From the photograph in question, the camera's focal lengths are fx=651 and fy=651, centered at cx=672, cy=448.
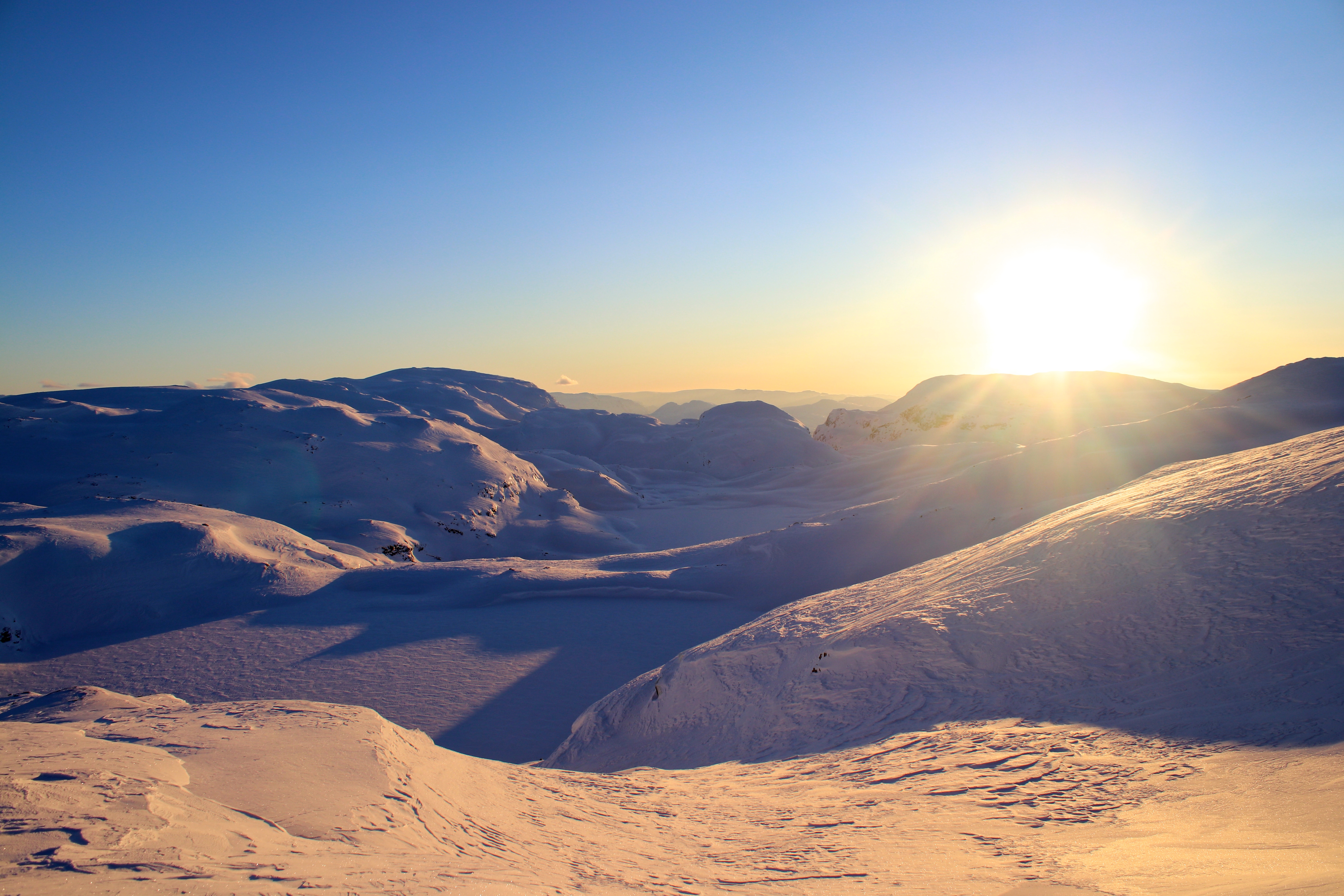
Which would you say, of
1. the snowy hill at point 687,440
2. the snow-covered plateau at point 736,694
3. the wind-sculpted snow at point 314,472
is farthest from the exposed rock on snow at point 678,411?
the snow-covered plateau at point 736,694

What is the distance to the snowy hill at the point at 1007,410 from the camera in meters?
41.1

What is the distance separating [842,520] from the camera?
16234 mm

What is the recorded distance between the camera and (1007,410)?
4769cm

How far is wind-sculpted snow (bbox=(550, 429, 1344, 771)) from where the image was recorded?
180 inches

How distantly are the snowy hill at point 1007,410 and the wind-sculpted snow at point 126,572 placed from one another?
120ft

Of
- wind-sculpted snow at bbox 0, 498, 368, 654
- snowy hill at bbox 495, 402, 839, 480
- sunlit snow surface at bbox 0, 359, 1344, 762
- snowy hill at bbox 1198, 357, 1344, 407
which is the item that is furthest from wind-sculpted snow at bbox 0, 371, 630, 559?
snowy hill at bbox 1198, 357, 1344, 407

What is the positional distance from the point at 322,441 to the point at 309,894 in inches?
995

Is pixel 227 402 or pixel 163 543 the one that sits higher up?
pixel 227 402

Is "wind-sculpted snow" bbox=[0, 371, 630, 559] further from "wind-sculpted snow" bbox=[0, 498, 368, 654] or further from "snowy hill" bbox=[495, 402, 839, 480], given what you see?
"snowy hill" bbox=[495, 402, 839, 480]

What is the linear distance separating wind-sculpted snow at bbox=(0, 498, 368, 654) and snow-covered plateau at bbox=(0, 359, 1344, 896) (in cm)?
6

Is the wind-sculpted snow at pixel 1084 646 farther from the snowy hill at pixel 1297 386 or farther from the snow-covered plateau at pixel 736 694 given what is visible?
the snowy hill at pixel 1297 386

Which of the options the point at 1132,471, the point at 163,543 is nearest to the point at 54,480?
the point at 163,543

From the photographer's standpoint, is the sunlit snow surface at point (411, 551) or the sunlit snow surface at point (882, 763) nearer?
the sunlit snow surface at point (882, 763)

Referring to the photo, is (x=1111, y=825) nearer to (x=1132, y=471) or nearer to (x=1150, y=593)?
(x=1150, y=593)
